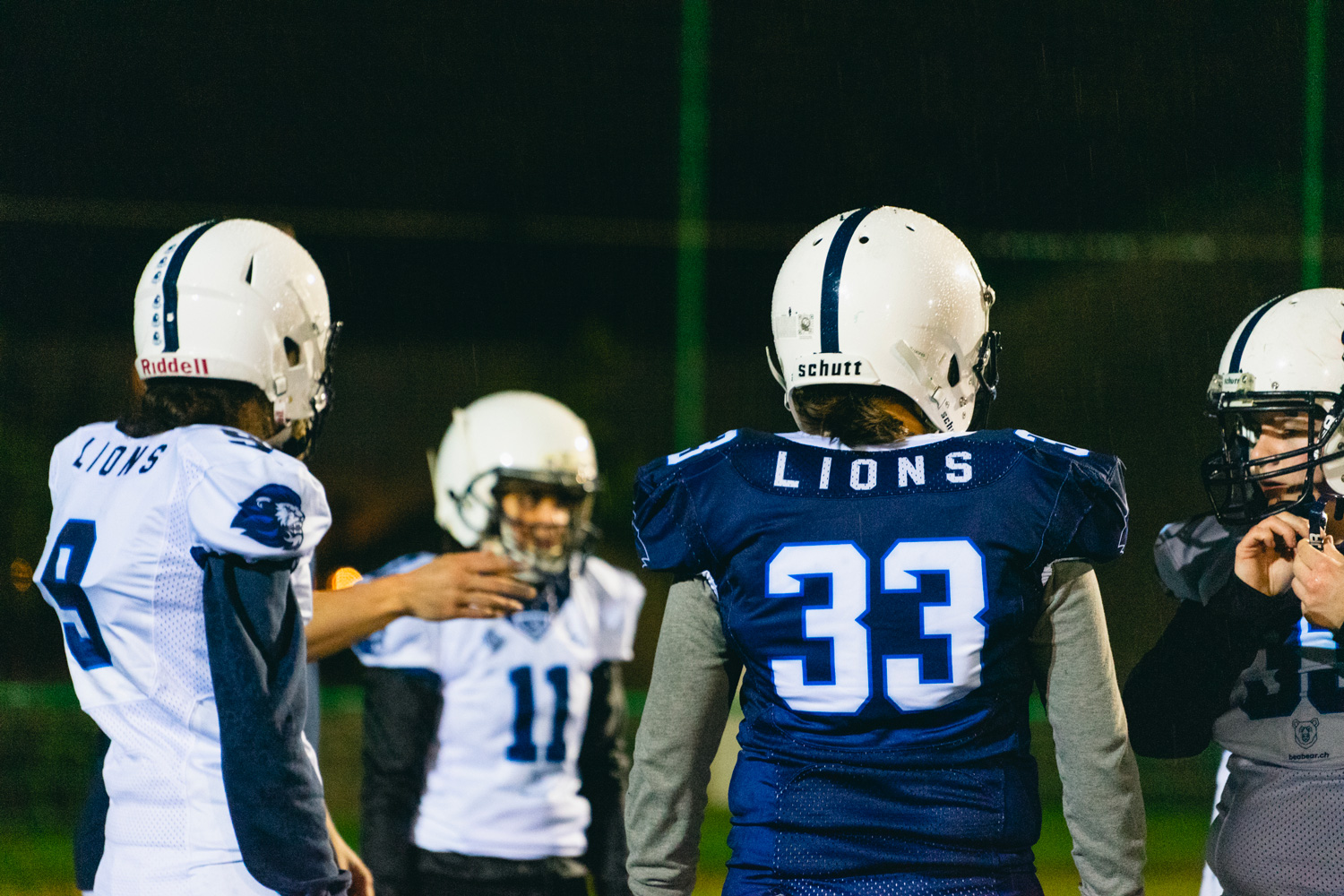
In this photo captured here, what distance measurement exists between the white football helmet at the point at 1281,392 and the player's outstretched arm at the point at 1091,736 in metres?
0.86

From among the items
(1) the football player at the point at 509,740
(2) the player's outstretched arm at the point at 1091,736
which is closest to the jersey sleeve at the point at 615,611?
(1) the football player at the point at 509,740

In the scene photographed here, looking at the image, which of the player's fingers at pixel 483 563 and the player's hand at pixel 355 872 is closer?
the player's hand at pixel 355 872

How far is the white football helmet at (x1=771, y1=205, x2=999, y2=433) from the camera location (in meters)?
2.02

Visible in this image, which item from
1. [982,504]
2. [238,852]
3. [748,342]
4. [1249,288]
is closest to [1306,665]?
[982,504]

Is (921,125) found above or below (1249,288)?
above

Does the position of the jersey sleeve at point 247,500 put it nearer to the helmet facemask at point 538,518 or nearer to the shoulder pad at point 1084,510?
the shoulder pad at point 1084,510

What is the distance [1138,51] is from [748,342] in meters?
3.21

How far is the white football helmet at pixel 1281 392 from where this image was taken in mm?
2549

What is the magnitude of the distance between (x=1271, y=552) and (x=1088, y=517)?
2.50ft

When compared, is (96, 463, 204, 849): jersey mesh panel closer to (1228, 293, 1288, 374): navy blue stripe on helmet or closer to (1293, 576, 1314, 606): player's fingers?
(1293, 576, 1314, 606): player's fingers

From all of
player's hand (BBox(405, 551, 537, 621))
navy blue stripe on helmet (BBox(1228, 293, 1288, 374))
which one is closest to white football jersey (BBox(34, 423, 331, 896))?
player's hand (BBox(405, 551, 537, 621))

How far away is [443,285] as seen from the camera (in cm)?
1021

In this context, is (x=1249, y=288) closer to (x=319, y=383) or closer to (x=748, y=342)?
(x=748, y=342)

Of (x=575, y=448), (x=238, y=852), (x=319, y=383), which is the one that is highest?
(x=319, y=383)
